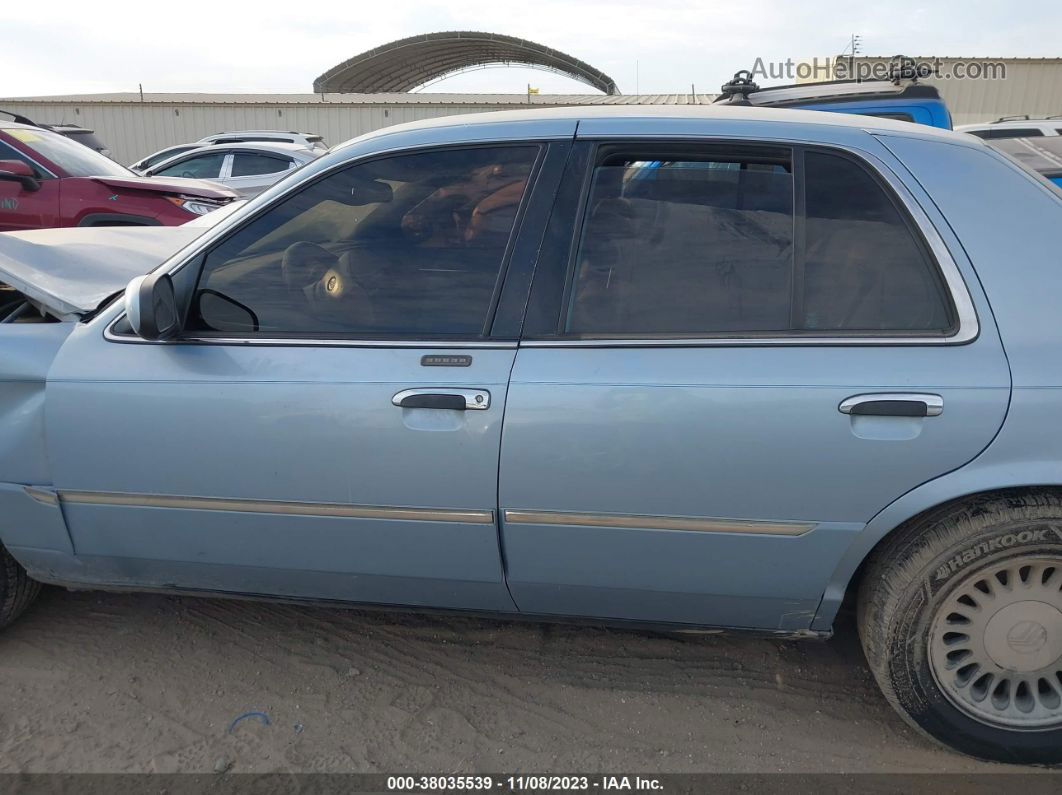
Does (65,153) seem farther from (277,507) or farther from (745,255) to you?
(745,255)

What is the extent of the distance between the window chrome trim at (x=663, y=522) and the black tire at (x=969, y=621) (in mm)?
329

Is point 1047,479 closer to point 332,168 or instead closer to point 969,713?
point 969,713

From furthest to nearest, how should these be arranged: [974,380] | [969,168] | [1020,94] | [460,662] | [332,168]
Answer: [1020,94] < [460,662] < [332,168] < [969,168] < [974,380]

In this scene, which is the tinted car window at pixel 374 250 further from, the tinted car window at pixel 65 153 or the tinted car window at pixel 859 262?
the tinted car window at pixel 65 153

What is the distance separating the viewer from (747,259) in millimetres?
2352

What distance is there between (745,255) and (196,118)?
2388 cm

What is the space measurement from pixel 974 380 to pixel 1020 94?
23.0 m

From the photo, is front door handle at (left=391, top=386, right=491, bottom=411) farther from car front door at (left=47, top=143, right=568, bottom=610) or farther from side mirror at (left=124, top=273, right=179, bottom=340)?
side mirror at (left=124, top=273, right=179, bottom=340)

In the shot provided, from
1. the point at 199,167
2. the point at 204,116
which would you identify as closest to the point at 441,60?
the point at 204,116

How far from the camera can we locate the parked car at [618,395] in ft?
7.23

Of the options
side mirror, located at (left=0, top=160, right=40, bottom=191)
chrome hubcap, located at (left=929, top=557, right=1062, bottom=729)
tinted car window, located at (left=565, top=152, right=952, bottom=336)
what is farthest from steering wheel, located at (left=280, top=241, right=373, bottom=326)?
side mirror, located at (left=0, top=160, right=40, bottom=191)

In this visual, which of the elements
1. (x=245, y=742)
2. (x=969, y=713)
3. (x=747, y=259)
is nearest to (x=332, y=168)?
(x=747, y=259)

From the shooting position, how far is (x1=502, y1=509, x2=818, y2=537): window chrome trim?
227 centimetres

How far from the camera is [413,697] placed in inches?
109
